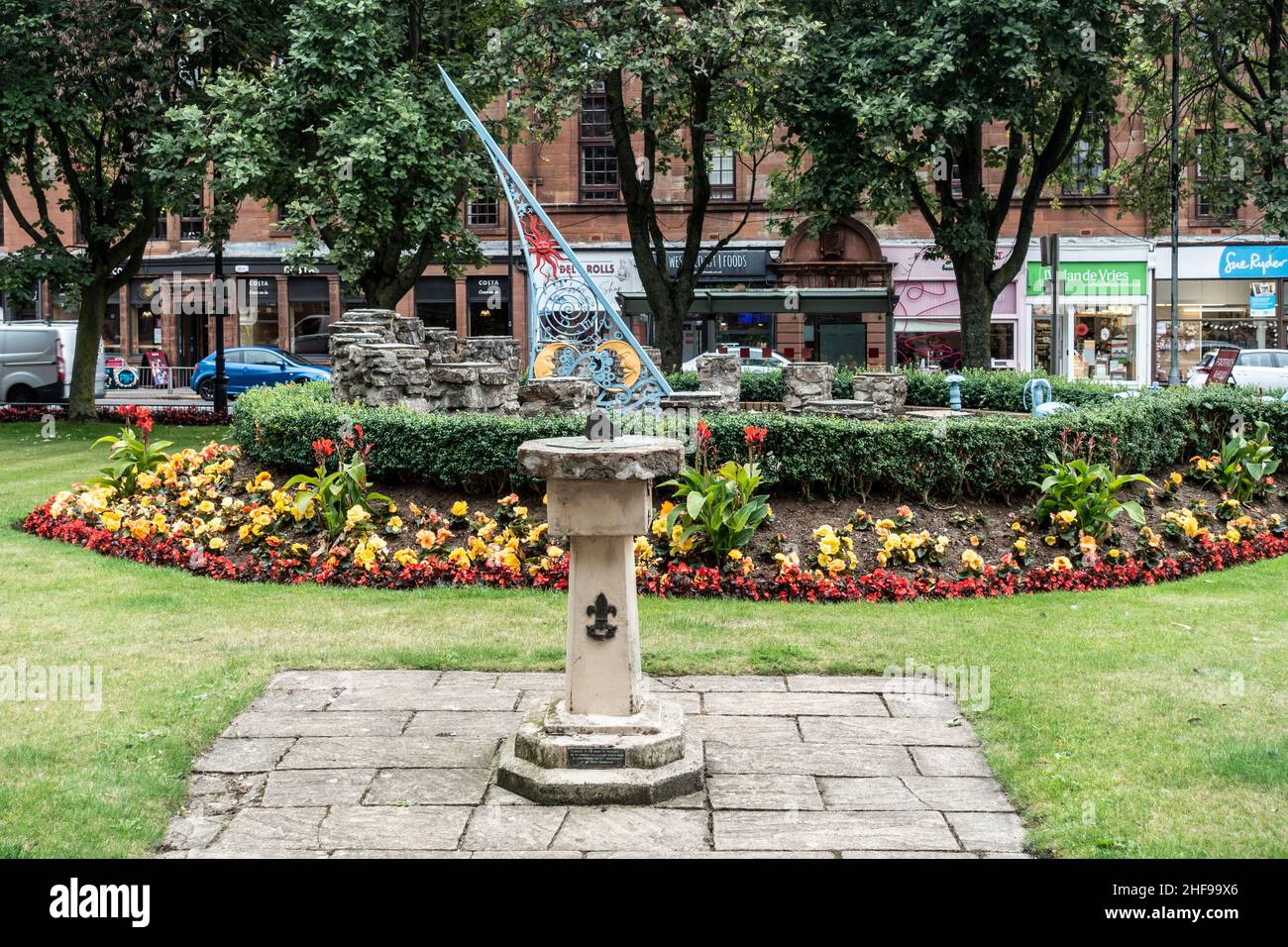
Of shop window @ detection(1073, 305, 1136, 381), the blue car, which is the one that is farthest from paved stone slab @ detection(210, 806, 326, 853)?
shop window @ detection(1073, 305, 1136, 381)

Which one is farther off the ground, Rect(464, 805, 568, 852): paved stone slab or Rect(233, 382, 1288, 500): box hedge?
Rect(233, 382, 1288, 500): box hedge

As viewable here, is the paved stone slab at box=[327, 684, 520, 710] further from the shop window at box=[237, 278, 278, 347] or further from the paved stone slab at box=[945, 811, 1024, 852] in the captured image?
the shop window at box=[237, 278, 278, 347]

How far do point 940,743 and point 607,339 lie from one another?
9.77m

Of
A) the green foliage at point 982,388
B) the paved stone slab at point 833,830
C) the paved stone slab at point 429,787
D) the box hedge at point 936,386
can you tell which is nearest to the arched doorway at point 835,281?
the box hedge at point 936,386

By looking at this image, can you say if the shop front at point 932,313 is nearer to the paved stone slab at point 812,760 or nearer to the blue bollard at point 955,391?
the blue bollard at point 955,391

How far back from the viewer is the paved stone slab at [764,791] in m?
5.90

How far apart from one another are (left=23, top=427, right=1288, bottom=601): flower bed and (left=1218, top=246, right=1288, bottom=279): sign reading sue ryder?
1070 inches

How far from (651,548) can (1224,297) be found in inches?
1270

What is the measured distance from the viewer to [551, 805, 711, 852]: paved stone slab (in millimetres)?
5438

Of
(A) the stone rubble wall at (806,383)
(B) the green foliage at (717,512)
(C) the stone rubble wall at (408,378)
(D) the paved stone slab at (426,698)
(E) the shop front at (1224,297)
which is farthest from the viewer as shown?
(E) the shop front at (1224,297)

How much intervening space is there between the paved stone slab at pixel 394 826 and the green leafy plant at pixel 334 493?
550 centimetres

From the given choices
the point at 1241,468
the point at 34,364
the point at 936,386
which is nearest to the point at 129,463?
the point at 1241,468

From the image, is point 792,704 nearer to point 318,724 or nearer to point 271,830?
point 318,724

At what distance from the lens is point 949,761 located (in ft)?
21.4
